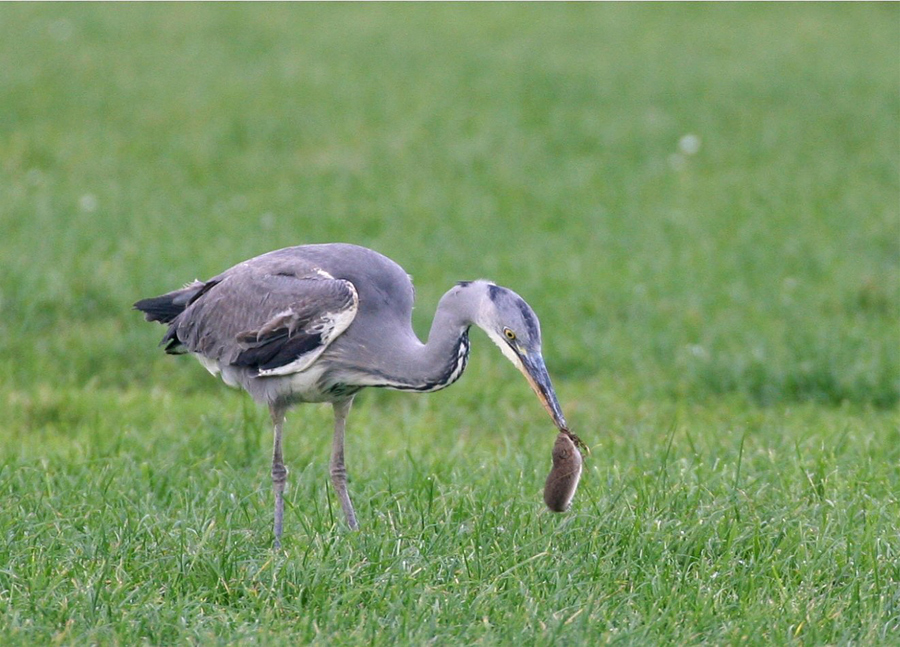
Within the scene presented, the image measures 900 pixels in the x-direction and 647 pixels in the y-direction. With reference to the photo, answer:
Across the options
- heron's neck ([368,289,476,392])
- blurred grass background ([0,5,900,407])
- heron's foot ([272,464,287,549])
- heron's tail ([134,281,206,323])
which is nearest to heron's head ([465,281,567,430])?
heron's neck ([368,289,476,392])

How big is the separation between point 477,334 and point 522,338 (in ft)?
14.0

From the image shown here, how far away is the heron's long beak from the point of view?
390cm

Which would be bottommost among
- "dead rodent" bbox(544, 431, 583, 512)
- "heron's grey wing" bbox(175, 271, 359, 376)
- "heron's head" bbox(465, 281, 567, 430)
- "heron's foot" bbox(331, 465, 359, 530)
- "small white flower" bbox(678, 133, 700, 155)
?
"small white flower" bbox(678, 133, 700, 155)

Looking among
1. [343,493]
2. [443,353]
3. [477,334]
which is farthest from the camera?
[477,334]

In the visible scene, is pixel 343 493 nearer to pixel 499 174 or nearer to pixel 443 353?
pixel 443 353

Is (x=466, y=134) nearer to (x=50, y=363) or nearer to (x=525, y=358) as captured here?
(x=50, y=363)

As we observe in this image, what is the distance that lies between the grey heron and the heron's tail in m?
0.18

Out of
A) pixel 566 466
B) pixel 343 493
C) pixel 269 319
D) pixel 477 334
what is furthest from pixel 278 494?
pixel 477 334

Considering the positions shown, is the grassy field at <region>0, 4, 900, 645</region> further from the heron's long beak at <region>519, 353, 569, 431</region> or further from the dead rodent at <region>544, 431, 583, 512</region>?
the heron's long beak at <region>519, 353, 569, 431</region>

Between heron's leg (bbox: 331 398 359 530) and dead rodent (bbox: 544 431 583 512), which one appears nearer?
dead rodent (bbox: 544 431 583 512)

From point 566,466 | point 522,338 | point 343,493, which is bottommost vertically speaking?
point 343,493

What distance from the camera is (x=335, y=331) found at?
4.50 meters

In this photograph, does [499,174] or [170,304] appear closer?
[170,304]

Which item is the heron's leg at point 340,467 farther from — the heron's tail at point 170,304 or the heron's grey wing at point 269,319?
the heron's tail at point 170,304
